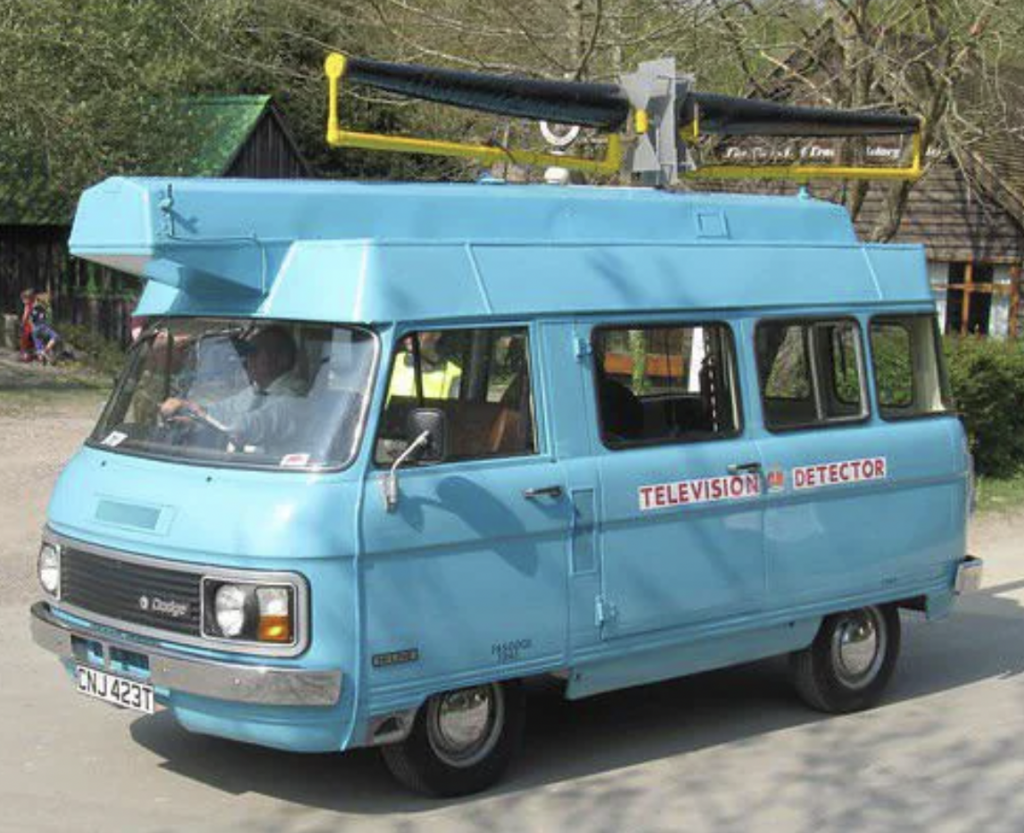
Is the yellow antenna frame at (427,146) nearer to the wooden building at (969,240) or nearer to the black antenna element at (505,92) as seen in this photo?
the black antenna element at (505,92)

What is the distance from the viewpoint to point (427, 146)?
773 cm

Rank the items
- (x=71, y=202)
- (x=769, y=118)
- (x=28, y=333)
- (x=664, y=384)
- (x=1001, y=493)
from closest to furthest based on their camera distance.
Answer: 1. (x=664, y=384)
2. (x=769, y=118)
3. (x=1001, y=493)
4. (x=28, y=333)
5. (x=71, y=202)

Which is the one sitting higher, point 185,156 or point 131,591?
point 185,156

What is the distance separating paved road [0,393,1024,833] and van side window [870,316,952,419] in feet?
5.23

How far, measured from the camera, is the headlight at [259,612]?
19.5ft

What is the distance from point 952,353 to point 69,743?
11020mm

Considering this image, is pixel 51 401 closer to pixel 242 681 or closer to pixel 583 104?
pixel 583 104

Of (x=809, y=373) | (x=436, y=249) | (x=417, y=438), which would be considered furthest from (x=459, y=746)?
(x=809, y=373)

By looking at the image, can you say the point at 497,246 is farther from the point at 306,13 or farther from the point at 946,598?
the point at 306,13

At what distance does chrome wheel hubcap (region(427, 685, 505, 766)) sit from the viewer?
645 cm

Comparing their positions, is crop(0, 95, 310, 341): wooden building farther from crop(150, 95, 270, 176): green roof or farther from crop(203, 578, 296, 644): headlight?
crop(203, 578, 296, 644): headlight

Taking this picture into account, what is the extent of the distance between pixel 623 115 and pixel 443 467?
3186mm

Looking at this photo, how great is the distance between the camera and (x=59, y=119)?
22516 mm

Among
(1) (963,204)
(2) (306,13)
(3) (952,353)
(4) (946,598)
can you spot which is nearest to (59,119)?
(2) (306,13)
